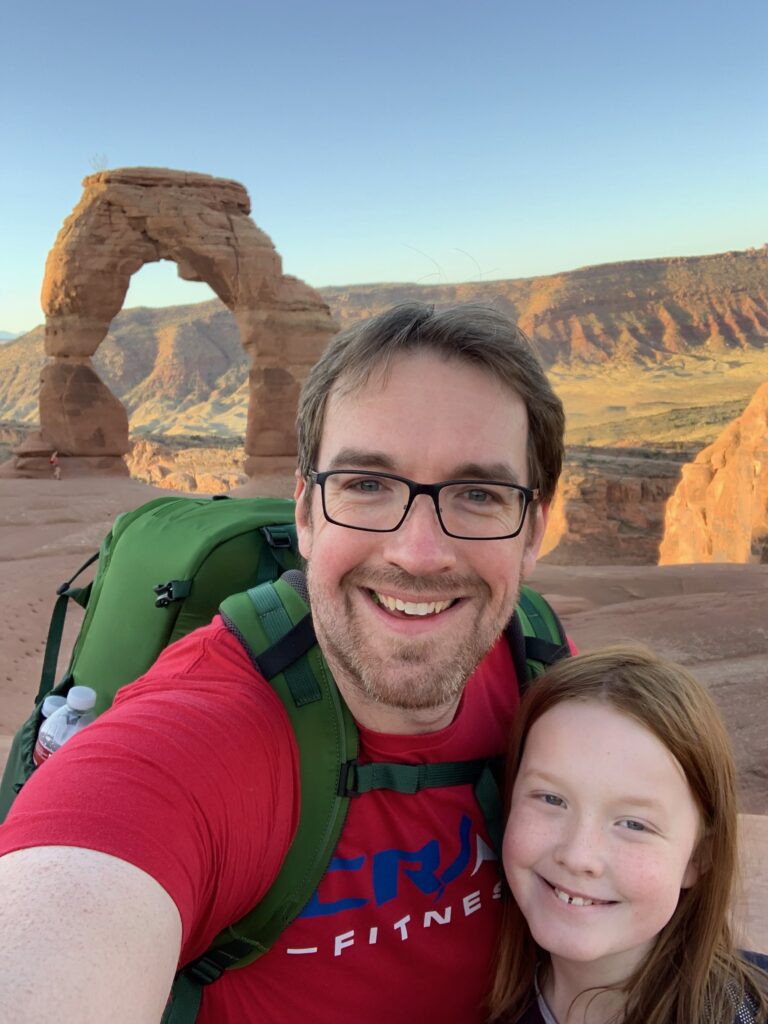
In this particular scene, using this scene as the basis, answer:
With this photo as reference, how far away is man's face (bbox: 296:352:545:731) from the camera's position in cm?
142

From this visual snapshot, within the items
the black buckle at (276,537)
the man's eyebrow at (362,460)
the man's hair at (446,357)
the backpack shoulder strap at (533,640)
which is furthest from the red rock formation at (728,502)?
the man's eyebrow at (362,460)

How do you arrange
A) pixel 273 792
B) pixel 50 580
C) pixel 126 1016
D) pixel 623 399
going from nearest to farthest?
1. pixel 126 1016
2. pixel 273 792
3. pixel 50 580
4. pixel 623 399

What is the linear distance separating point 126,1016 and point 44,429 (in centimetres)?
1816

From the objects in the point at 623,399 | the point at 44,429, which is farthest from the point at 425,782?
the point at 623,399

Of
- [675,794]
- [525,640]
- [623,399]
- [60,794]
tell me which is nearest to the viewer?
[60,794]

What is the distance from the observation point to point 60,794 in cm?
105

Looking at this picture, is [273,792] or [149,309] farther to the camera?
[149,309]

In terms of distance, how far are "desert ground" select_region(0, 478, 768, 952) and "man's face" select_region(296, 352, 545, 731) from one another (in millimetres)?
1405

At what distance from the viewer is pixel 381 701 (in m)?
1.40

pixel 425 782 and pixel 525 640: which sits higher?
pixel 525 640

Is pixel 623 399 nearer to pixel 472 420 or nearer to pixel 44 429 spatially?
pixel 44 429

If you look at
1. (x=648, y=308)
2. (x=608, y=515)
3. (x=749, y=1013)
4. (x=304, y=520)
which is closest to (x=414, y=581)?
(x=304, y=520)

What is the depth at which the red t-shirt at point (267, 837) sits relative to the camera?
3.52 feet

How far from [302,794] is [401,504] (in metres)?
0.55
